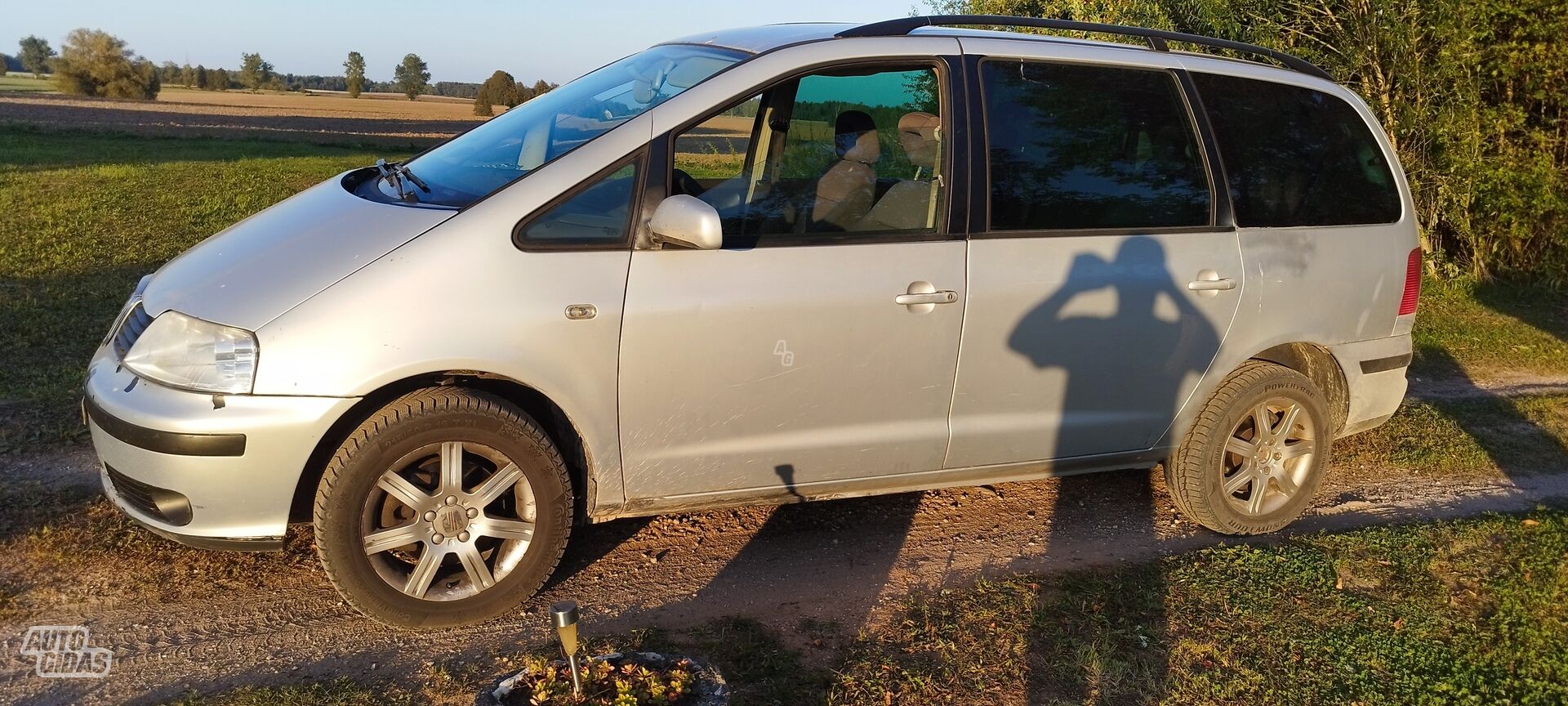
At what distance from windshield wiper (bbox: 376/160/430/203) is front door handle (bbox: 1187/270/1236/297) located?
9.66 ft

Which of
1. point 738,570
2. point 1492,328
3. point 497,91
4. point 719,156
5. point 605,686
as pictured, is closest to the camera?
point 605,686

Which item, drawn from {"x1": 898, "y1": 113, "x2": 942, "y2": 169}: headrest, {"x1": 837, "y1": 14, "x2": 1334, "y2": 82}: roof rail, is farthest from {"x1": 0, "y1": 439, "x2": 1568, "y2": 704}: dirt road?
{"x1": 837, "y1": 14, "x2": 1334, "y2": 82}: roof rail

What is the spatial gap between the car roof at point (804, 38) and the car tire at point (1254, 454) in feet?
4.60

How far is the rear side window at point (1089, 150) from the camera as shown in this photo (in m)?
4.11

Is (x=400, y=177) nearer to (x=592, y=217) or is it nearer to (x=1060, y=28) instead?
(x=592, y=217)

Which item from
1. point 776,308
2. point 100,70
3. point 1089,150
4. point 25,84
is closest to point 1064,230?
point 1089,150

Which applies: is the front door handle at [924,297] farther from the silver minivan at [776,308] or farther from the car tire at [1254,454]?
the car tire at [1254,454]

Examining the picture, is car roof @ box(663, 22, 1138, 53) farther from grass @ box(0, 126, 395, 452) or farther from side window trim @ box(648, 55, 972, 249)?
grass @ box(0, 126, 395, 452)

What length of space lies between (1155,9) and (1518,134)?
3726 mm

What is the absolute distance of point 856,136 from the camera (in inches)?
164

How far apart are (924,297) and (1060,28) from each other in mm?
1500

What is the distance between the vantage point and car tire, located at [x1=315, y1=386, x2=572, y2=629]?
3.40 meters

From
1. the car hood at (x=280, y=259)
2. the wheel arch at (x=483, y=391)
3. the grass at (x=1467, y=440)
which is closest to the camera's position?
the car hood at (x=280, y=259)

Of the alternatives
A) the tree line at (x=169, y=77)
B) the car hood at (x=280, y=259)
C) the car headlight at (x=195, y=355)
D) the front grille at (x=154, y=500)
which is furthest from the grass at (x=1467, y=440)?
the tree line at (x=169, y=77)
